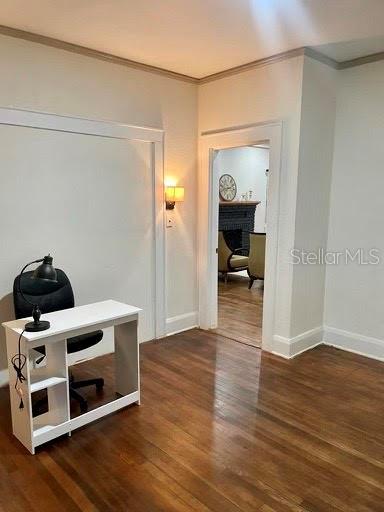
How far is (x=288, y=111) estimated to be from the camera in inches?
137

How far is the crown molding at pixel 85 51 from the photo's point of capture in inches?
116

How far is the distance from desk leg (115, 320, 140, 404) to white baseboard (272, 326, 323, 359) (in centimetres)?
155

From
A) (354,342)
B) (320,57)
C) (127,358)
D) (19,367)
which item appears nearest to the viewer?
(19,367)

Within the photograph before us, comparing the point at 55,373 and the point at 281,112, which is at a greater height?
the point at 281,112

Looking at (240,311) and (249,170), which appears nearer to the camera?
(240,311)

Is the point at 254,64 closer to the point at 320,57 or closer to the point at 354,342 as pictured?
the point at 320,57

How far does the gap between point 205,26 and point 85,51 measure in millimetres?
1108

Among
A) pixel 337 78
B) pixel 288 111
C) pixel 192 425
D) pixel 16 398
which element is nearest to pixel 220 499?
pixel 192 425

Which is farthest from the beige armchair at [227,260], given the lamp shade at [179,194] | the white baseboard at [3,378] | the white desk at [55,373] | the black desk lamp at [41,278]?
the black desk lamp at [41,278]

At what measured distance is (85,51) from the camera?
10.9ft

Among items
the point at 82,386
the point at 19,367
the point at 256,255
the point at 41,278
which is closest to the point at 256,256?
the point at 256,255

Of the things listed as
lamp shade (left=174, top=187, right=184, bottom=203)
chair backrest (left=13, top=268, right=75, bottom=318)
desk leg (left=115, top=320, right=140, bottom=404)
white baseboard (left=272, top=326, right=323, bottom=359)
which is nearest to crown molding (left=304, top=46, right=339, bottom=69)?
lamp shade (left=174, top=187, right=184, bottom=203)

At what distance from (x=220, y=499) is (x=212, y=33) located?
312 cm

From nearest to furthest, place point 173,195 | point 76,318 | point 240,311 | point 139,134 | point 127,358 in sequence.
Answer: point 76,318 < point 127,358 < point 139,134 < point 173,195 < point 240,311
